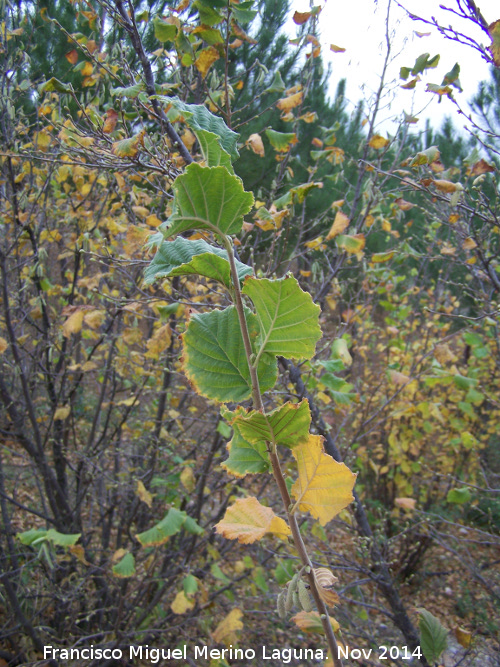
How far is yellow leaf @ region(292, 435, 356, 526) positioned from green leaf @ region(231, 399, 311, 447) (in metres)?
0.03

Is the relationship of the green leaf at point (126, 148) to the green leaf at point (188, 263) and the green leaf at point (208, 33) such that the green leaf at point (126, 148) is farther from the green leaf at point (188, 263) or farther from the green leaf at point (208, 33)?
the green leaf at point (188, 263)

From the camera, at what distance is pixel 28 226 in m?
2.43

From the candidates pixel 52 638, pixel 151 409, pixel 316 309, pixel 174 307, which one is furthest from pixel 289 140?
pixel 52 638

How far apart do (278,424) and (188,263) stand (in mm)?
204

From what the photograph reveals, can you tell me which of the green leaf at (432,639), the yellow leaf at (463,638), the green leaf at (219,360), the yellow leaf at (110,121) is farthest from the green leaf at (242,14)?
the yellow leaf at (463,638)

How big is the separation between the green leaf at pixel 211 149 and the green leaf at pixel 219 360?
0.17 metres

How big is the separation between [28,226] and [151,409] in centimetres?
190

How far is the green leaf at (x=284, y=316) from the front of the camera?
0.45 m

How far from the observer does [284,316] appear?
1.54 feet

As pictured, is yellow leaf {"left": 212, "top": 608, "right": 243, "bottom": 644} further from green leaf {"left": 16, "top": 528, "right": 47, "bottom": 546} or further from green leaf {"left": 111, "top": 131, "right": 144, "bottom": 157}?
green leaf {"left": 111, "top": 131, "right": 144, "bottom": 157}

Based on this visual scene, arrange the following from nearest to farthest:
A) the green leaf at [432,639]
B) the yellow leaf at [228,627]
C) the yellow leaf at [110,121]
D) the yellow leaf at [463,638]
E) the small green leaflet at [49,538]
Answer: the green leaf at [432,639] < the yellow leaf at [463,638] < the yellow leaf at [110,121] < the small green leaflet at [49,538] < the yellow leaf at [228,627]

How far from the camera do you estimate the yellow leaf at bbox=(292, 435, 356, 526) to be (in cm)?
52

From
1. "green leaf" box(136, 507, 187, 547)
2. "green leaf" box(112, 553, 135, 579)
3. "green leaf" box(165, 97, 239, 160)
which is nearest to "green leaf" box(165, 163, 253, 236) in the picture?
"green leaf" box(165, 97, 239, 160)

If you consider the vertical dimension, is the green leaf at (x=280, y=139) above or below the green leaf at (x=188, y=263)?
above
